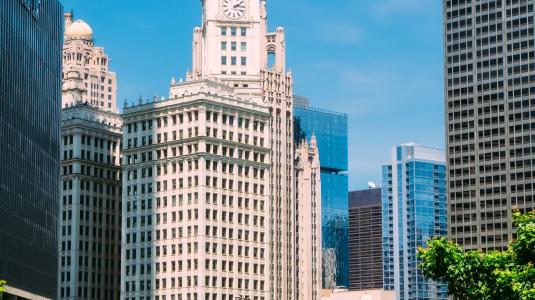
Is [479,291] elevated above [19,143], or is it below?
below

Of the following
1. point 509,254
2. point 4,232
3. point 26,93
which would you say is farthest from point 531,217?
point 26,93

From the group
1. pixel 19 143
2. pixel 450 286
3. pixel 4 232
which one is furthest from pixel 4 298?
pixel 450 286

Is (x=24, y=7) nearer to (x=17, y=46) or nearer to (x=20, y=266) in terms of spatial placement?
(x=17, y=46)

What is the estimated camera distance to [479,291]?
419 feet

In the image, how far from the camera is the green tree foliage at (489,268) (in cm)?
12106

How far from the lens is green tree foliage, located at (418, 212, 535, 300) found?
121 m

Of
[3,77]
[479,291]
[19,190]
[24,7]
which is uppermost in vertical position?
[24,7]

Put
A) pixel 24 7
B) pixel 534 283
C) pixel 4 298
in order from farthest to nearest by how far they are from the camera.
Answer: pixel 24 7 → pixel 4 298 → pixel 534 283

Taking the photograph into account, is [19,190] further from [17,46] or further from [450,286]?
[450,286]

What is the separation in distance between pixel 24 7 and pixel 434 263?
9018 centimetres

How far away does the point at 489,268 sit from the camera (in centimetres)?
12825

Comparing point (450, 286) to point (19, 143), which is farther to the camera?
point (19, 143)

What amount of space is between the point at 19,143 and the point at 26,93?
29.0 feet

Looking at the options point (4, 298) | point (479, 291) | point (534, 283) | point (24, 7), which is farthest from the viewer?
point (24, 7)
